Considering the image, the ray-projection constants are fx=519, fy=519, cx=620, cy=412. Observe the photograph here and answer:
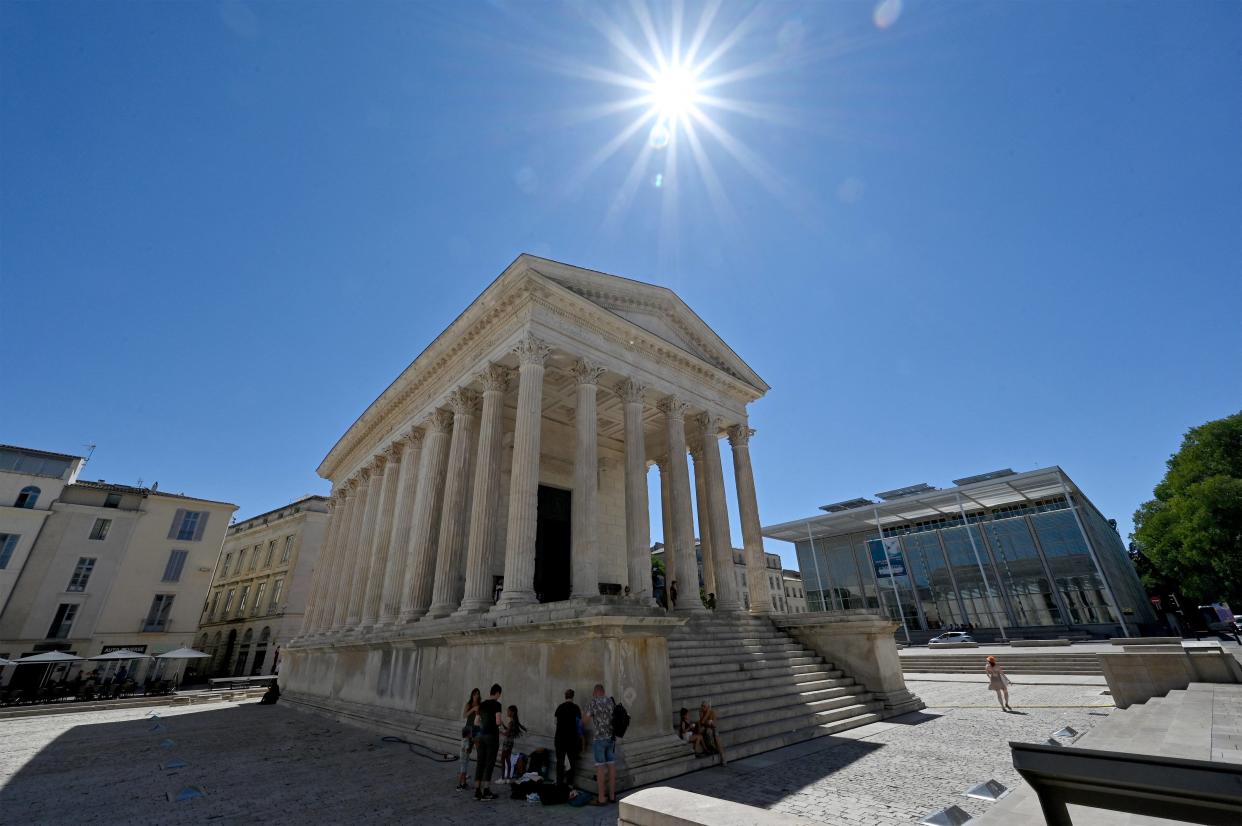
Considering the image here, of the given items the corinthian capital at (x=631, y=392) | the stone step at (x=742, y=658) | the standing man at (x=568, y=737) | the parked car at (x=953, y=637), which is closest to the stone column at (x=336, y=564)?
the corinthian capital at (x=631, y=392)

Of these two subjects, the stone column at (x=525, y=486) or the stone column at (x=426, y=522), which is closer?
the stone column at (x=525, y=486)

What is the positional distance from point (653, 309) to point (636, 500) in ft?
22.9

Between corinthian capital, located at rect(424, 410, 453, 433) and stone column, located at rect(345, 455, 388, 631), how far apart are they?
5207mm

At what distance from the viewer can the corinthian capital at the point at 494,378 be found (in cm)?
1559

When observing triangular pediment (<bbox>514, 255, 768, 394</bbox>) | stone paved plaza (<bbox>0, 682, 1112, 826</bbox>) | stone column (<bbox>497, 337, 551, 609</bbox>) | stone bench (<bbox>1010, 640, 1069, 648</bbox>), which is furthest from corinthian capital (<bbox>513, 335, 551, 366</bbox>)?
stone bench (<bbox>1010, 640, 1069, 648</bbox>)

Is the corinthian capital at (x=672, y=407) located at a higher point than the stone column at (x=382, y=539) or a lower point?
higher

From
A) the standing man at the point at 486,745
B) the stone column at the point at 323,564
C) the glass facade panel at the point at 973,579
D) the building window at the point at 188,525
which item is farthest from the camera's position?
the glass facade panel at the point at 973,579

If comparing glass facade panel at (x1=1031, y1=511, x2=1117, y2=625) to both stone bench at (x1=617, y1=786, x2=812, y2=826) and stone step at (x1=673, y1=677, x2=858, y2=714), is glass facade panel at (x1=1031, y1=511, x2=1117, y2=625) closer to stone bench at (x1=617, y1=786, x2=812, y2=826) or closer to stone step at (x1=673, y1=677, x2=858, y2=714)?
stone step at (x1=673, y1=677, x2=858, y2=714)

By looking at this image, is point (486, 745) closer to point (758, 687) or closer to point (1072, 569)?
point (758, 687)

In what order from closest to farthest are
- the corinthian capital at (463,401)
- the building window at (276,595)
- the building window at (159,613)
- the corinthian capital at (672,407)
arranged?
the corinthian capital at (463,401) → the corinthian capital at (672,407) → the building window at (159,613) → the building window at (276,595)

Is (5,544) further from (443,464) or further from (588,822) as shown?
(588,822)

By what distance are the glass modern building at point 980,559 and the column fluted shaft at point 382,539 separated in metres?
30.1

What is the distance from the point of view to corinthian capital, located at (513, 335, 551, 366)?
46.9 feet

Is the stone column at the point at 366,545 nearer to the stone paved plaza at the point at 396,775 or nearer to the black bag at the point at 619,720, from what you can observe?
the stone paved plaza at the point at 396,775
